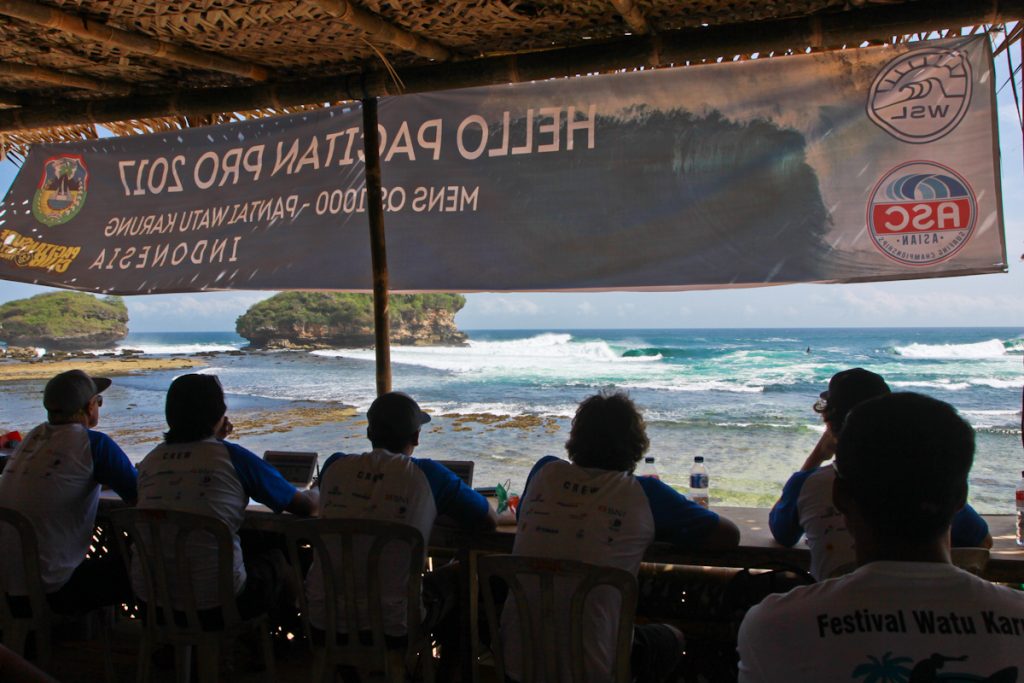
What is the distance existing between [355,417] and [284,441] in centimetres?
203

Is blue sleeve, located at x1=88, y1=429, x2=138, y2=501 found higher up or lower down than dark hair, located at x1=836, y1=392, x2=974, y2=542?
lower down

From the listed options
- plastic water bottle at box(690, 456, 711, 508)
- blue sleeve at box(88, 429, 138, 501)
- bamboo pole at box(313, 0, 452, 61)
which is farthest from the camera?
plastic water bottle at box(690, 456, 711, 508)

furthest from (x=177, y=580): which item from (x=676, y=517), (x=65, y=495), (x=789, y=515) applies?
(x=789, y=515)

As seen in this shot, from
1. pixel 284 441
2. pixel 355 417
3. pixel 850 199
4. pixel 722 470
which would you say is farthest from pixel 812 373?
pixel 850 199

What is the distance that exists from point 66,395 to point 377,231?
136 cm

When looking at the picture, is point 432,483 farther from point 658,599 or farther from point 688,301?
point 688,301

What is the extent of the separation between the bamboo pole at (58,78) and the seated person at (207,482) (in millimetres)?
1890

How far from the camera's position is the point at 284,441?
48.0ft

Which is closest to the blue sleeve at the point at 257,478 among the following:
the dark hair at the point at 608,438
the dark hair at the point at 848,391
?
the dark hair at the point at 608,438

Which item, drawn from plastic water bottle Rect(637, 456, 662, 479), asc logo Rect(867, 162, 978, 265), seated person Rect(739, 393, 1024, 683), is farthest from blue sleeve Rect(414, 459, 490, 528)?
asc logo Rect(867, 162, 978, 265)

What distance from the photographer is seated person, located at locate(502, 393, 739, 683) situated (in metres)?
1.85

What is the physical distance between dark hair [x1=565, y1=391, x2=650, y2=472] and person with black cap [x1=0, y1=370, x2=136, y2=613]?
1.52 m

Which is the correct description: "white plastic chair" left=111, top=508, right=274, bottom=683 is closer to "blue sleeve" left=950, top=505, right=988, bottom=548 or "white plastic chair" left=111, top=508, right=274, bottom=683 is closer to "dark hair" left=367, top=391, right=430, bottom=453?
"dark hair" left=367, top=391, right=430, bottom=453

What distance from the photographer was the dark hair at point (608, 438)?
2029 mm
